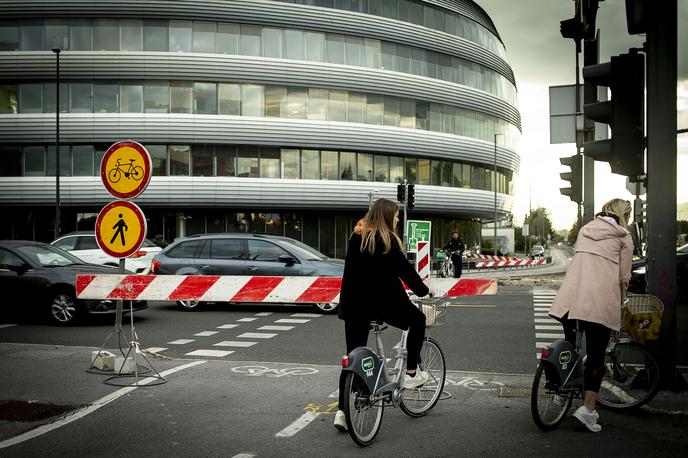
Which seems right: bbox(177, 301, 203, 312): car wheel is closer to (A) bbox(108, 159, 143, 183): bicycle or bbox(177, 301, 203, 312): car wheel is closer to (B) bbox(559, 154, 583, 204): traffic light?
(A) bbox(108, 159, 143, 183): bicycle

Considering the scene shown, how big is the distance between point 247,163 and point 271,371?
33743mm

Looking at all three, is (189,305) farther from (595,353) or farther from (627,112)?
(595,353)

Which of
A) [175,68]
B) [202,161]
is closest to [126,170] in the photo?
[202,161]

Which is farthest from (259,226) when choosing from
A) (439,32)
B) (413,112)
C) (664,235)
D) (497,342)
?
(664,235)

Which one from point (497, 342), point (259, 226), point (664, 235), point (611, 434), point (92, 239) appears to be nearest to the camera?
point (611, 434)

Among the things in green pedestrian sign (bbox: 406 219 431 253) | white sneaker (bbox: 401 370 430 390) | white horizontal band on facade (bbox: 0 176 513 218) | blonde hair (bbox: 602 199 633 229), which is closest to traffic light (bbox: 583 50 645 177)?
blonde hair (bbox: 602 199 633 229)

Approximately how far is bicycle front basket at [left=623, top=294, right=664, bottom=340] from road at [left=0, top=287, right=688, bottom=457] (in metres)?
0.72

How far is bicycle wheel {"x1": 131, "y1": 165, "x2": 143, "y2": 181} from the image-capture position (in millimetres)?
8391

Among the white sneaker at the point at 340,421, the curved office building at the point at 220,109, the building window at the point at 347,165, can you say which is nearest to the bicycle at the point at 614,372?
the white sneaker at the point at 340,421

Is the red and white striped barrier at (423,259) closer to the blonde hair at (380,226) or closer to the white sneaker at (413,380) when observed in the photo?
the white sneaker at (413,380)

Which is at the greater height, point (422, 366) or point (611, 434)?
point (422, 366)

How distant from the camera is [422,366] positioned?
6.38 m

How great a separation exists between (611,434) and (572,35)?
621 centimetres

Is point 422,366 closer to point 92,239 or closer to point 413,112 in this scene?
point 92,239
